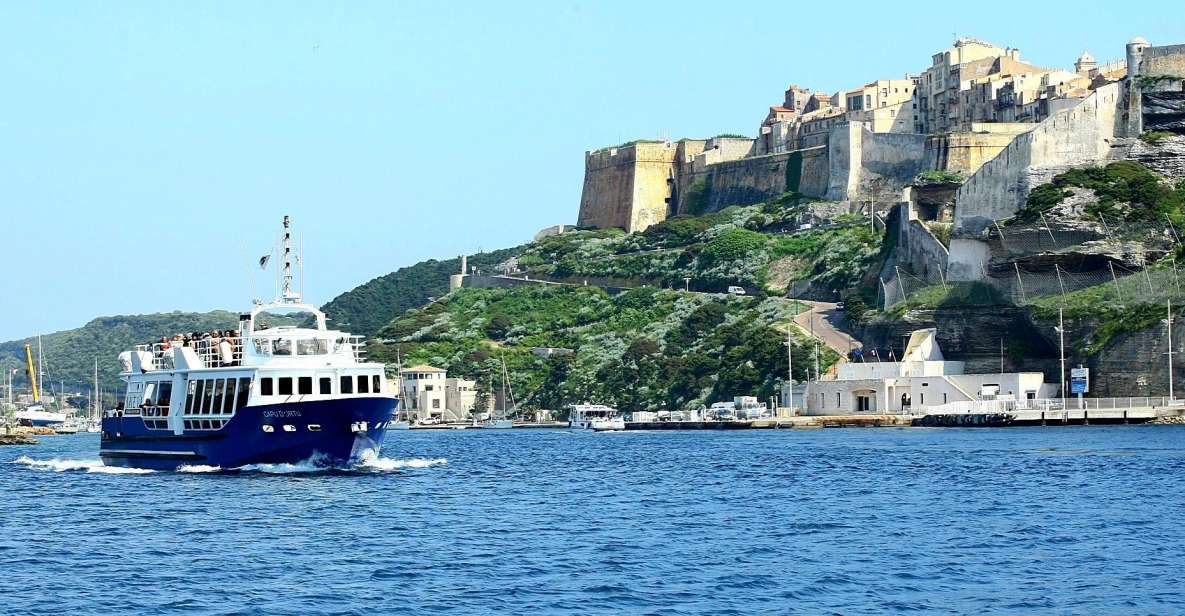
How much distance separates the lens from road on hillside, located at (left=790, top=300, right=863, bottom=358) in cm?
11125

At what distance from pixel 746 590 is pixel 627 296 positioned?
362ft

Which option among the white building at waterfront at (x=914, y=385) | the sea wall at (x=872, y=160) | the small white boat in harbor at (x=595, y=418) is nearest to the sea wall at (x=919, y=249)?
the white building at waterfront at (x=914, y=385)

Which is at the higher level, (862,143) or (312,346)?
(862,143)

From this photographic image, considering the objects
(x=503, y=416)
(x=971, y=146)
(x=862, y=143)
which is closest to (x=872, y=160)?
(x=862, y=143)

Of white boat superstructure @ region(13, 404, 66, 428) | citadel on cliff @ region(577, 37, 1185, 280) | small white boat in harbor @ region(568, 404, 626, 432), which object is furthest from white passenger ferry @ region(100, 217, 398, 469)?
white boat superstructure @ region(13, 404, 66, 428)

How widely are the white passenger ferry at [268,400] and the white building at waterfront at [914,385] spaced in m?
48.8

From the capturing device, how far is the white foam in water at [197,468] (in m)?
54.0

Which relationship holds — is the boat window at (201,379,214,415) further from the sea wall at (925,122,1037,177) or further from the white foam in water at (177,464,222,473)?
the sea wall at (925,122,1037,177)

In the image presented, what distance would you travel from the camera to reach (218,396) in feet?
175

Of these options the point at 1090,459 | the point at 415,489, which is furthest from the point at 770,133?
the point at 415,489

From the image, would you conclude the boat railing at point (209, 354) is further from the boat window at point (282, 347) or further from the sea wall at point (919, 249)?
the sea wall at point (919, 249)

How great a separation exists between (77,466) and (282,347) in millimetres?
15311

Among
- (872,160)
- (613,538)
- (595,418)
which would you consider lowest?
(613,538)

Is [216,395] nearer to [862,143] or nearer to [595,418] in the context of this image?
[595,418]
